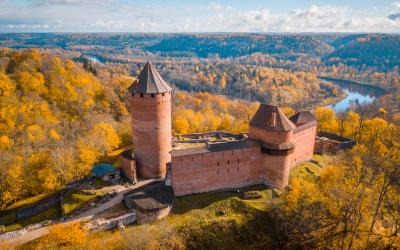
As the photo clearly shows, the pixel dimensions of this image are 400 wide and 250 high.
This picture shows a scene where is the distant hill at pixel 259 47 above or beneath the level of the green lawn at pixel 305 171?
above

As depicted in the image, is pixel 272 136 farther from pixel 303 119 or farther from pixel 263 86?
pixel 263 86

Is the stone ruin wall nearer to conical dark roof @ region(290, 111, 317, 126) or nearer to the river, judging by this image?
conical dark roof @ region(290, 111, 317, 126)

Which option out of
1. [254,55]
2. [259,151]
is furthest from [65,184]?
[254,55]

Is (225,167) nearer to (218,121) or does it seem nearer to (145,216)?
(145,216)

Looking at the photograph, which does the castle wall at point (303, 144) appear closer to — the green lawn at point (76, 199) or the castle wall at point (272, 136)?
the castle wall at point (272, 136)

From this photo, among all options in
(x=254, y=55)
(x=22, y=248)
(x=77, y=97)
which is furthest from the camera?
(x=254, y=55)

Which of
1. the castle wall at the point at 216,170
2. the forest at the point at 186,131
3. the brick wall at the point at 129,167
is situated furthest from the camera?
the brick wall at the point at 129,167

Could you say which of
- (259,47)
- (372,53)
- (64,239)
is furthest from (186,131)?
(259,47)

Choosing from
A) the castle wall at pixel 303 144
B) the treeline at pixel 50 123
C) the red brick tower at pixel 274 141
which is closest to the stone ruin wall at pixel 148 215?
the treeline at pixel 50 123
